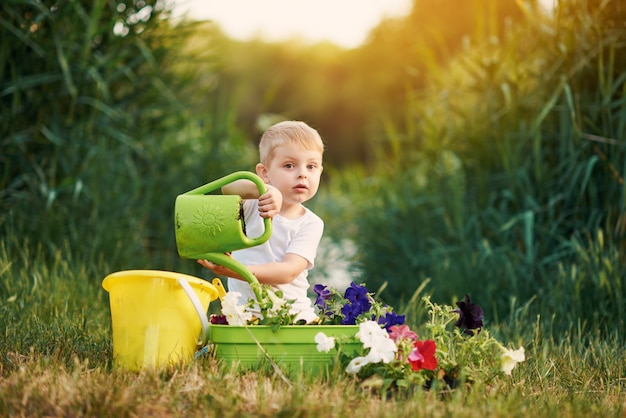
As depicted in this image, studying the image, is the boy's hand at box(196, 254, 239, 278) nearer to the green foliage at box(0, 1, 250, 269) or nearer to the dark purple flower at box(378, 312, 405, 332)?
the dark purple flower at box(378, 312, 405, 332)

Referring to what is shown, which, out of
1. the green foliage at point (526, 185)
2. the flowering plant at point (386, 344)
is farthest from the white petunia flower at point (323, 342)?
the green foliage at point (526, 185)

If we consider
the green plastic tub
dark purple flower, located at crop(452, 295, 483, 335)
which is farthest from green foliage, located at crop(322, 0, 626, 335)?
the green plastic tub

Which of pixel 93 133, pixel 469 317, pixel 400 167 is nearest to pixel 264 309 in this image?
pixel 469 317

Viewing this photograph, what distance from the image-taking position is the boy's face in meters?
2.80

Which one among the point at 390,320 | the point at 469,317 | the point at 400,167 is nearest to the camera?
the point at 390,320

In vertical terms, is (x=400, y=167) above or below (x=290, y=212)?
above

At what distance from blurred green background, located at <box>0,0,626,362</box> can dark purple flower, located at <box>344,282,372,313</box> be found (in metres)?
1.17

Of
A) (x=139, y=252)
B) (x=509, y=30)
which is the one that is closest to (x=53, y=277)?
(x=139, y=252)

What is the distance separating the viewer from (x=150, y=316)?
2453 millimetres

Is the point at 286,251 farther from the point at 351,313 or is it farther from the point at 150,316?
the point at 150,316

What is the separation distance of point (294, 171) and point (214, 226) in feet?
1.40

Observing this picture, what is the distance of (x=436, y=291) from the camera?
4363 millimetres

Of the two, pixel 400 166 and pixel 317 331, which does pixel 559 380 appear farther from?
pixel 400 166

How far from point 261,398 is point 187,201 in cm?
76
